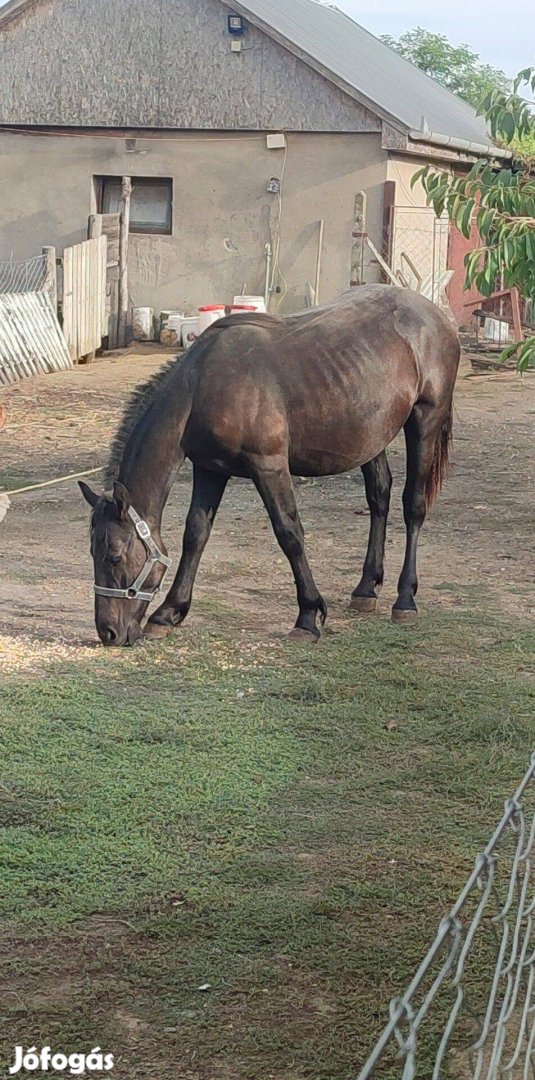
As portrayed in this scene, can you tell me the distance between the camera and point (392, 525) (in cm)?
989

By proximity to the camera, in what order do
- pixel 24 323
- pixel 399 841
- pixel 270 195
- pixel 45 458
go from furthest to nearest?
pixel 270 195
pixel 24 323
pixel 45 458
pixel 399 841

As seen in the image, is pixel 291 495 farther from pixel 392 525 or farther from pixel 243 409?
pixel 392 525

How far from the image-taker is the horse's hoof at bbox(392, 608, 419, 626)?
7414 millimetres

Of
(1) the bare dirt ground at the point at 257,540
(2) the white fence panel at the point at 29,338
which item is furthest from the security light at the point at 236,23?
(1) the bare dirt ground at the point at 257,540

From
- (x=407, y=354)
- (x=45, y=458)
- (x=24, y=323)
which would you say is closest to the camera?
(x=407, y=354)

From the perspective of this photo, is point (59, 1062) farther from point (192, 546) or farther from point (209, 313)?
point (209, 313)

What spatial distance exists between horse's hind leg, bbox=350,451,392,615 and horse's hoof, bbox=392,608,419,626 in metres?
0.24

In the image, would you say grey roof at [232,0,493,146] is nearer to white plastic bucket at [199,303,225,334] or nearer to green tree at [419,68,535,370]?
white plastic bucket at [199,303,225,334]

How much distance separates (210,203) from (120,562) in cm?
1493

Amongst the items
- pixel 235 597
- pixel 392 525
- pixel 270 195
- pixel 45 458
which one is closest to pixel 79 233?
pixel 270 195

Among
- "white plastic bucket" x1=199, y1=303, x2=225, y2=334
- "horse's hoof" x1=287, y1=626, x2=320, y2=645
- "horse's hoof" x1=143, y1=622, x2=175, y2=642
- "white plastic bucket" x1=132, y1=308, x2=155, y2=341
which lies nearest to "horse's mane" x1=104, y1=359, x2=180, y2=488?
"horse's hoof" x1=143, y1=622, x2=175, y2=642

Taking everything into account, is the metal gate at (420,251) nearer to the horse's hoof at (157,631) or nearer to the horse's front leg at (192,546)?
the horse's front leg at (192,546)

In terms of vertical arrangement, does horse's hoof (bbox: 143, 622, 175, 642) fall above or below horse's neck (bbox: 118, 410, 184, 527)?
below

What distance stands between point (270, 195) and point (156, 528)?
567 inches
